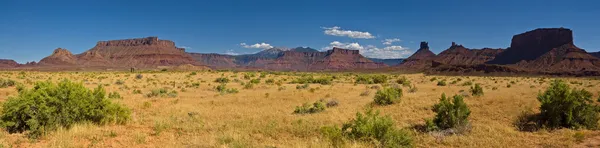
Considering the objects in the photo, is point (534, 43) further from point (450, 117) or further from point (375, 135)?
point (375, 135)

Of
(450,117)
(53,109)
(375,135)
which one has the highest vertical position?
(53,109)

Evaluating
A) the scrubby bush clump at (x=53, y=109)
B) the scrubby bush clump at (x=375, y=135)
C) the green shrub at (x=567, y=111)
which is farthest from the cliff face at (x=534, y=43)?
the scrubby bush clump at (x=53, y=109)

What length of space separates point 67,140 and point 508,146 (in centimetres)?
1021

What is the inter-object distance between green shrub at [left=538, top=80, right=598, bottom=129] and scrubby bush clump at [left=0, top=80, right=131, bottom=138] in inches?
528

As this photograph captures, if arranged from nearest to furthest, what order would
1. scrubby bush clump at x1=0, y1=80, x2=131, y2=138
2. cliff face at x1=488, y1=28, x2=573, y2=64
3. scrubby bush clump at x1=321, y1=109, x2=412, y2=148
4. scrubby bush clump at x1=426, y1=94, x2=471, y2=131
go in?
scrubby bush clump at x1=321, y1=109, x2=412, y2=148 → scrubby bush clump at x1=0, y1=80, x2=131, y2=138 → scrubby bush clump at x1=426, y1=94, x2=471, y2=131 → cliff face at x1=488, y1=28, x2=573, y2=64

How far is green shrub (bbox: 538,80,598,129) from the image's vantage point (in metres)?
10.2

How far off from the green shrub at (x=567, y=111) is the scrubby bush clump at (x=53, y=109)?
44.0 feet

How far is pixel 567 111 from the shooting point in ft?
34.2

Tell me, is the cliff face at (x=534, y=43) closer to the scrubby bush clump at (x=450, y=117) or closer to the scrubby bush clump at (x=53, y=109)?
the scrubby bush clump at (x=450, y=117)

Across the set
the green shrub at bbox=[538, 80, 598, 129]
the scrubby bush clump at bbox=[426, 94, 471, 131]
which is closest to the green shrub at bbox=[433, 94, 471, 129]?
the scrubby bush clump at bbox=[426, 94, 471, 131]

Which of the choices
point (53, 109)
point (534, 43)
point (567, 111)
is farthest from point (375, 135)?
point (534, 43)

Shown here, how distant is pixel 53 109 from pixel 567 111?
579 inches

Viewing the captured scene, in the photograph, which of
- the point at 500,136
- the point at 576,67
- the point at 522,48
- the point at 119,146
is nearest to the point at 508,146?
the point at 500,136

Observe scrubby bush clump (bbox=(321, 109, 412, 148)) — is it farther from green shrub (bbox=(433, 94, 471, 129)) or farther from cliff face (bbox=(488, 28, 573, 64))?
cliff face (bbox=(488, 28, 573, 64))
